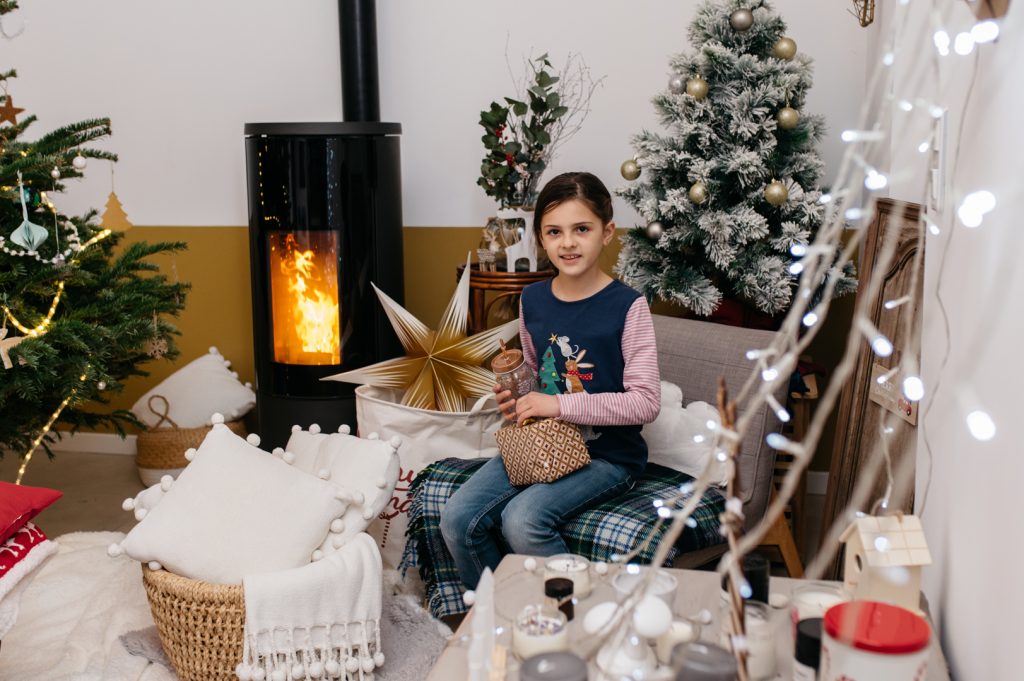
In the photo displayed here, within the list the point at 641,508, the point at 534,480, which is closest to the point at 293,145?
the point at 534,480

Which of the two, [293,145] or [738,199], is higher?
[293,145]

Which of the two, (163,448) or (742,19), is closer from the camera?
(742,19)

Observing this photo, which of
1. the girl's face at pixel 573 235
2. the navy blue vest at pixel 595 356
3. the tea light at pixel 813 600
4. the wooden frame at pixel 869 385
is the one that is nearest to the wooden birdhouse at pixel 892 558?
the tea light at pixel 813 600

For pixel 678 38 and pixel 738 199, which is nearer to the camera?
pixel 738 199

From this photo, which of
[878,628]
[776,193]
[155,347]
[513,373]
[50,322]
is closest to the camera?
[878,628]

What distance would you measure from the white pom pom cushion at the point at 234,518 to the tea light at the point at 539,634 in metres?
0.83

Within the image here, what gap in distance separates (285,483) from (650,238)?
123cm

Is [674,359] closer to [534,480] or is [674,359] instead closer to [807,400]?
[807,400]

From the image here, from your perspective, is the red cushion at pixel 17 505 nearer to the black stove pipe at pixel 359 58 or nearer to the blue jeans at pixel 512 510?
the blue jeans at pixel 512 510

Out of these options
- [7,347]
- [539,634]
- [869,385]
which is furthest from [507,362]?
[7,347]

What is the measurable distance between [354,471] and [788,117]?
1.40 meters

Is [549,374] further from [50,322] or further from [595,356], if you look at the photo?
[50,322]

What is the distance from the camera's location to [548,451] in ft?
6.73

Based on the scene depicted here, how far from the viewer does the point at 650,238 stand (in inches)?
106
